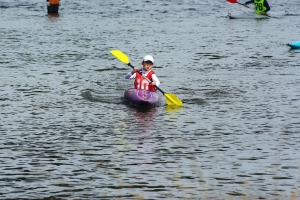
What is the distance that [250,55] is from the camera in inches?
1175

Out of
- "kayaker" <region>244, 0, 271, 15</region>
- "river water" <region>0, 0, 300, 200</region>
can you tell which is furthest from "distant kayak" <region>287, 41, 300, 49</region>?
"kayaker" <region>244, 0, 271, 15</region>

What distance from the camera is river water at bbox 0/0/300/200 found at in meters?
12.2

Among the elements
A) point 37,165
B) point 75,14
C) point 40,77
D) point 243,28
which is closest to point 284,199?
point 37,165

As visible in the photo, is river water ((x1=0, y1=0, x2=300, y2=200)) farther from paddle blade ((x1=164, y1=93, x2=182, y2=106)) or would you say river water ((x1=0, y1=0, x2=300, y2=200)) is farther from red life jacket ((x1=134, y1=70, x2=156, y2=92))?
red life jacket ((x1=134, y1=70, x2=156, y2=92))

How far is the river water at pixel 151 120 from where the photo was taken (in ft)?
40.2

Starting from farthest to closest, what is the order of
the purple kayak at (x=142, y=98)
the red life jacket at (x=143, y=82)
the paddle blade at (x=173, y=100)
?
the red life jacket at (x=143, y=82), the paddle blade at (x=173, y=100), the purple kayak at (x=142, y=98)

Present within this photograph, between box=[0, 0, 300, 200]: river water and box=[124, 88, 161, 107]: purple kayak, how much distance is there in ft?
0.83

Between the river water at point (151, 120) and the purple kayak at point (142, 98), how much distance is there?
252 mm

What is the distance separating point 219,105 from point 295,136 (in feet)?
12.5

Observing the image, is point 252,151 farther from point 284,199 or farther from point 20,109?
point 20,109

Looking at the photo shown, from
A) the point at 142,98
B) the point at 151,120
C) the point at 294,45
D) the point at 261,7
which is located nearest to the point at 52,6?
the point at 261,7

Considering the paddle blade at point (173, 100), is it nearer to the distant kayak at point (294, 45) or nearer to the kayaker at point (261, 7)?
the distant kayak at point (294, 45)

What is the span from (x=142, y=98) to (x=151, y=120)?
1441 mm

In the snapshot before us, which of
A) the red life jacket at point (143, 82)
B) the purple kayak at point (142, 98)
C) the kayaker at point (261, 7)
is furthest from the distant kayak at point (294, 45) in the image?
the kayaker at point (261, 7)
